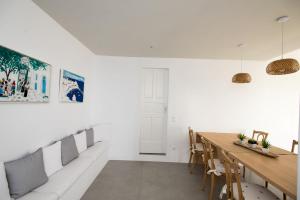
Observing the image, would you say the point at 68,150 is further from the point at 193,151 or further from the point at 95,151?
the point at 193,151

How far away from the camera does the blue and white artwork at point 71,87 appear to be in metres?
2.62

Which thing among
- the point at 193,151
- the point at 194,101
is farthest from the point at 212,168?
the point at 194,101

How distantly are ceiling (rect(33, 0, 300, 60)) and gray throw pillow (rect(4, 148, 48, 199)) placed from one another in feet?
5.78

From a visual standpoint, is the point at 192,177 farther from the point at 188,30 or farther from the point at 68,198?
the point at 188,30

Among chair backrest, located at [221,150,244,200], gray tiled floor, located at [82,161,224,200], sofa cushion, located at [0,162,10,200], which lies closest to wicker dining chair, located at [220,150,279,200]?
chair backrest, located at [221,150,244,200]

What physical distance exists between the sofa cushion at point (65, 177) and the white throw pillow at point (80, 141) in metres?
0.32

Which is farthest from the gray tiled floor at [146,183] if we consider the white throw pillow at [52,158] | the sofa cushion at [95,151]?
the white throw pillow at [52,158]

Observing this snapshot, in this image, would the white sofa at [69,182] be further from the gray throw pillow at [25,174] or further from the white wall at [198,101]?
the white wall at [198,101]

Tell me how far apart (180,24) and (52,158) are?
2469 millimetres

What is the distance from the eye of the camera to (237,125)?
3.97m

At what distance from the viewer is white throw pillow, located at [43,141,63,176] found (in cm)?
195

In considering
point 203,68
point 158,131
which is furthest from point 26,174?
point 203,68

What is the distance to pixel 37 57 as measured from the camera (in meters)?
1.99

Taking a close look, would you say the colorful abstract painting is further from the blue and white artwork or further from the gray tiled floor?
the gray tiled floor
